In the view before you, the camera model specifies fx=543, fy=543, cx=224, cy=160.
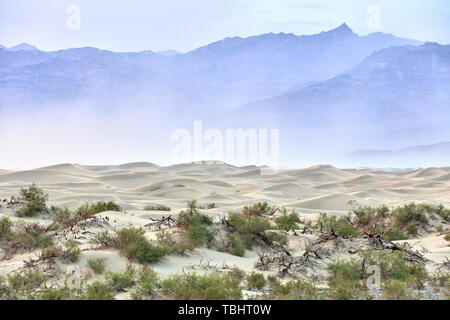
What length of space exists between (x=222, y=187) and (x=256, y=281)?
24.8m

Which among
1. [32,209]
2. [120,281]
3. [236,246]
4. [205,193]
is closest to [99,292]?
[120,281]

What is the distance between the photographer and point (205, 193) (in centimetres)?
2736

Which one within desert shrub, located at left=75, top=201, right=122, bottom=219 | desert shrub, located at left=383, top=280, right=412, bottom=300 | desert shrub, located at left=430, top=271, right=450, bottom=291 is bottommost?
desert shrub, located at left=430, top=271, right=450, bottom=291

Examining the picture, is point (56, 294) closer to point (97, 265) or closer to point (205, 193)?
point (97, 265)

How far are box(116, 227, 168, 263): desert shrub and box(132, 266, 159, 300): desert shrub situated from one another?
0.75 meters

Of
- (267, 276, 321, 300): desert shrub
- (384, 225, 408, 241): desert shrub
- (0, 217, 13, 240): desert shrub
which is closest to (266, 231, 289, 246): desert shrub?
(267, 276, 321, 300): desert shrub

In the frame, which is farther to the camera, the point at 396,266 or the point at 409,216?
the point at 409,216

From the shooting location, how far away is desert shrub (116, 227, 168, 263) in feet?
27.4

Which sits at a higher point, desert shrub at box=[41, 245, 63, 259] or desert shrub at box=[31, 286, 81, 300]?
desert shrub at box=[41, 245, 63, 259]

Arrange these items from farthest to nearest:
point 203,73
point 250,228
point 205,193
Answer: point 203,73
point 205,193
point 250,228

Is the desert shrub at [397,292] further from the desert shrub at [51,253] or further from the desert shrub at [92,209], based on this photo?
the desert shrub at [92,209]

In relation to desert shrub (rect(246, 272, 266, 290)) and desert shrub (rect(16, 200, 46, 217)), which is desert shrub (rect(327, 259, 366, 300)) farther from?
desert shrub (rect(16, 200, 46, 217))

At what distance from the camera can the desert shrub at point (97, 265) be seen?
7805mm

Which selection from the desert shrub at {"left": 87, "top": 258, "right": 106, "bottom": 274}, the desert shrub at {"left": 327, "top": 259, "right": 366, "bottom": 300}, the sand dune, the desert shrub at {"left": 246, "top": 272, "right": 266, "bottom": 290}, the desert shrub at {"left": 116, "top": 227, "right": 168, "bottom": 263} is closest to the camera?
the desert shrub at {"left": 327, "top": 259, "right": 366, "bottom": 300}
